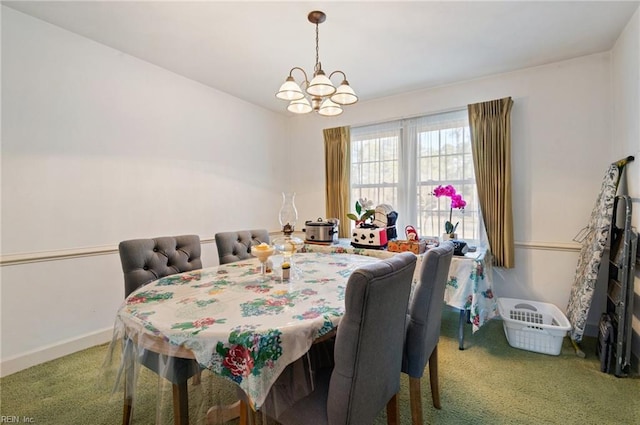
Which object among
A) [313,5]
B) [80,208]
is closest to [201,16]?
[313,5]

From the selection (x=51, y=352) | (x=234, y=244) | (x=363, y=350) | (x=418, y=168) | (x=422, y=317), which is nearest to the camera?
(x=363, y=350)

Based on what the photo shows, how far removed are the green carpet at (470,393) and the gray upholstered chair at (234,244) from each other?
84 centimetres

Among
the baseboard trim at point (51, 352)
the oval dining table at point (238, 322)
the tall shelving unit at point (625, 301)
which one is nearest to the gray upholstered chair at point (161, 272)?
the oval dining table at point (238, 322)

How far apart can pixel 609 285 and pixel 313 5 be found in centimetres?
299

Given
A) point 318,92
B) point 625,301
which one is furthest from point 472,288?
point 318,92

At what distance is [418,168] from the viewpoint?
10.8 ft

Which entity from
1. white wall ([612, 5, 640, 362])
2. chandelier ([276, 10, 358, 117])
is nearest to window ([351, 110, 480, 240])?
white wall ([612, 5, 640, 362])

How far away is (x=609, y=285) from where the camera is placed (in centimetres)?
221

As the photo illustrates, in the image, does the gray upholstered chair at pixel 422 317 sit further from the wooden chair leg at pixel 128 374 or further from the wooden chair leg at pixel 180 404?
the wooden chair leg at pixel 128 374

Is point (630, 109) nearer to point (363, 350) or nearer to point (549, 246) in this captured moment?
point (549, 246)

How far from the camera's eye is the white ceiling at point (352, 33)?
1893 mm

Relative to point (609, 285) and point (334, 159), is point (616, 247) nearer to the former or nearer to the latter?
point (609, 285)

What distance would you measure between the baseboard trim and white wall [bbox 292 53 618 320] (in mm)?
3680

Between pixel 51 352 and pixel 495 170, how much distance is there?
4036 millimetres
